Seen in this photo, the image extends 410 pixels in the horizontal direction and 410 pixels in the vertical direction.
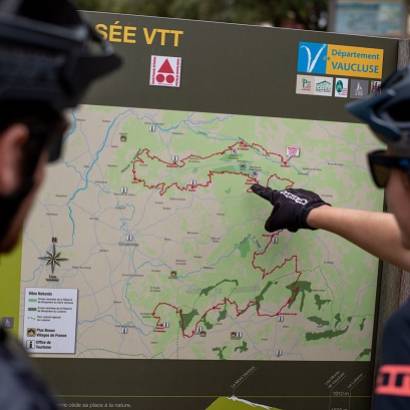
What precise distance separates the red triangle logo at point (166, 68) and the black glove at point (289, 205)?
0.57 m

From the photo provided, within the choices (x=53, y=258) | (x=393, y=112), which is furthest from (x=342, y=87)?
(x=53, y=258)

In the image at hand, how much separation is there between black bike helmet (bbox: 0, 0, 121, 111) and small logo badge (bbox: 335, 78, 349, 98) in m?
1.59

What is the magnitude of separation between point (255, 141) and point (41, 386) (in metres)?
1.93

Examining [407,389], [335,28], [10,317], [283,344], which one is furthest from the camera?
[335,28]

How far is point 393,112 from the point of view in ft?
6.87

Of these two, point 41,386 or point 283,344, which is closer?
point 41,386

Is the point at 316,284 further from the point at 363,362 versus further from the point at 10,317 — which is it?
the point at 10,317

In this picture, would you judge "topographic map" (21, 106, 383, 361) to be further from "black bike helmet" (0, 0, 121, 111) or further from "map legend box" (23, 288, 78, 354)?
"black bike helmet" (0, 0, 121, 111)

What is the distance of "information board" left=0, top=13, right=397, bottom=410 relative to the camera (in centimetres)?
307

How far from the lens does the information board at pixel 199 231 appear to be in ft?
10.1

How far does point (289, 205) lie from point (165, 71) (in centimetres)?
71

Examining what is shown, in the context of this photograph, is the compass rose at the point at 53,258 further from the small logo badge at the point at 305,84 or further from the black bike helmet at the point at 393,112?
the black bike helmet at the point at 393,112

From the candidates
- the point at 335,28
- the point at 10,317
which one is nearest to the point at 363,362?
the point at 10,317

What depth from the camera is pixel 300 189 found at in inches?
127
